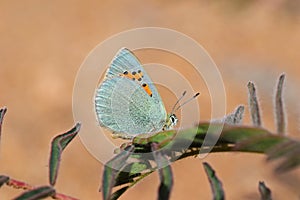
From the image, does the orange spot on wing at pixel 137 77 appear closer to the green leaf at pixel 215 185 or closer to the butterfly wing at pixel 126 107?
the butterfly wing at pixel 126 107

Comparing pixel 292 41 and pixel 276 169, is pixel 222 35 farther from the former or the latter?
pixel 276 169

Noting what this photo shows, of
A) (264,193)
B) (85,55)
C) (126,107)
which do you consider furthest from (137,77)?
(85,55)

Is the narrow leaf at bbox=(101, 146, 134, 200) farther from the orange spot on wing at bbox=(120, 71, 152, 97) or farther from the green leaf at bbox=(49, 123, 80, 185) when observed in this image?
the orange spot on wing at bbox=(120, 71, 152, 97)

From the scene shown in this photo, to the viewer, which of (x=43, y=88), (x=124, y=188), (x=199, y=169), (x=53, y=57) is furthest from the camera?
(x=53, y=57)

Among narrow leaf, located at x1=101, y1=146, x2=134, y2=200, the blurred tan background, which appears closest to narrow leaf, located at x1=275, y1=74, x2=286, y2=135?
narrow leaf, located at x1=101, y1=146, x2=134, y2=200

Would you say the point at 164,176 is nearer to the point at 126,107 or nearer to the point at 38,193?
the point at 38,193

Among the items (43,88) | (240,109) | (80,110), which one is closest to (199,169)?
(80,110)

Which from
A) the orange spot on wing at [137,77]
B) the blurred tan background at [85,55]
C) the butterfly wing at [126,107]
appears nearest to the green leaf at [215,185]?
the butterfly wing at [126,107]
